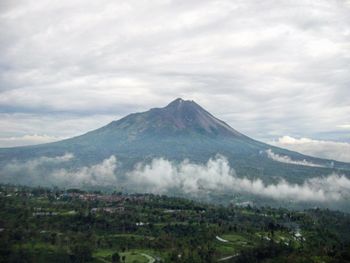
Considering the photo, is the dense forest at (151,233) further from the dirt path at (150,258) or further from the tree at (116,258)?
the tree at (116,258)

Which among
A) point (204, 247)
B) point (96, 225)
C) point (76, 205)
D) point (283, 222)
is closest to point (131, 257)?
point (204, 247)

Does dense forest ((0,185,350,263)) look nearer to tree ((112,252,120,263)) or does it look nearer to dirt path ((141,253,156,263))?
dirt path ((141,253,156,263))

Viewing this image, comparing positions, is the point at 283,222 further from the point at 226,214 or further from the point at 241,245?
the point at 241,245

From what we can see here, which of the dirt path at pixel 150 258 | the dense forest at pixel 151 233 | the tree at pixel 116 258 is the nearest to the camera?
the tree at pixel 116 258

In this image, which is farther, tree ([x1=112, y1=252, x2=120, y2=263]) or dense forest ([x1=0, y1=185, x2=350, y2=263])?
dense forest ([x1=0, y1=185, x2=350, y2=263])

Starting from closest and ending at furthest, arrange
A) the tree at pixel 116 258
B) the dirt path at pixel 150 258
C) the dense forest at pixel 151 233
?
the tree at pixel 116 258, the dirt path at pixel 150 258, the dense forest at pixel 151 233

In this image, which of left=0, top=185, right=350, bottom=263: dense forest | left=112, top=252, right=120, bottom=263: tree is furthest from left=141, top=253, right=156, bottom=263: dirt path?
left=112, top=252, right=120, bottom=263: tree

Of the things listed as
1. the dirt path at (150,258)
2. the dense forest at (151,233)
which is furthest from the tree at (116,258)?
the dirt path at (150,258)

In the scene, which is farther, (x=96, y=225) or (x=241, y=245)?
(x=96, y=225)
